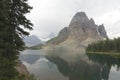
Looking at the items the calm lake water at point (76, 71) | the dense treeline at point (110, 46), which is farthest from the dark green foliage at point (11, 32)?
the dense treeline at point (110, 46)

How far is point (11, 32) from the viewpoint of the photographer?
24.6 metres

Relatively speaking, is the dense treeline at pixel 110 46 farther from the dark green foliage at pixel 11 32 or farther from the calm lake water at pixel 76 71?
the dark green foliage at pixel 11 32

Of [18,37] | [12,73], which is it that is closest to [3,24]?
[18,37]

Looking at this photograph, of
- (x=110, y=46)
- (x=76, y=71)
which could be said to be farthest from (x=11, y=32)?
(x=110, y=46)

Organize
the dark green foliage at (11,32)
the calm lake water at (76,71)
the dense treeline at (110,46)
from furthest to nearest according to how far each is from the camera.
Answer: the dense treeline at (110,46)
the calm lake water at (76,71)
the dark green foliage at (11,32)

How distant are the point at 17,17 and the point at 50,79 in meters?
35.8

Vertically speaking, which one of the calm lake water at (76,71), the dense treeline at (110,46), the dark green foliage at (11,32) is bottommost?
the calm lake water at (76,71)

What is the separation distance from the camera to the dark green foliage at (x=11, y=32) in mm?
22469

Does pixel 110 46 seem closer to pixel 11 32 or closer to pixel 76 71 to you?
pixel 76 71

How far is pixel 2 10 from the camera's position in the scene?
22.2 metres

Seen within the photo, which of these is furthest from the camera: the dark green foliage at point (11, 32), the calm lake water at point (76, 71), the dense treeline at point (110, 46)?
the dense treeline at point (110, 46)

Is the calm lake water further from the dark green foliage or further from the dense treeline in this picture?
the dense treeline

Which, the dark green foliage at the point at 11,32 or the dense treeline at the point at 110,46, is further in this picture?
the dense treeline at the point at 110,46

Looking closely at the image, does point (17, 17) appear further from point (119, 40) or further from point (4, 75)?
point (119, 40)
